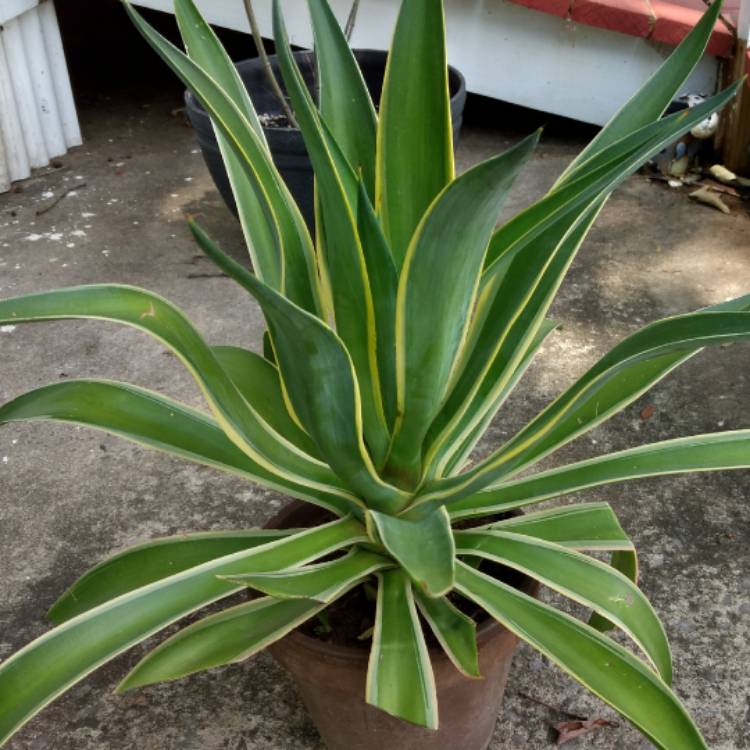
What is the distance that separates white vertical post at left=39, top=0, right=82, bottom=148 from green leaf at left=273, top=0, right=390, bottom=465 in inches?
96.2

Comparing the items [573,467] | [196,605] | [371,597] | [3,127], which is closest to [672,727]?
[573,467]

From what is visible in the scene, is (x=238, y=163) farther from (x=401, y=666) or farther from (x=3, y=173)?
(x=3, y=173)

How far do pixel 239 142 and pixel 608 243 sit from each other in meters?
1.82

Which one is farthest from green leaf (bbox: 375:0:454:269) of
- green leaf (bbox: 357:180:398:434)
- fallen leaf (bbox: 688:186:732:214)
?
fallen leaf (bbox: 688:186:732:214)

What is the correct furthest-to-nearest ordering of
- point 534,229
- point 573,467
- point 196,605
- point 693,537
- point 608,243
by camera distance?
point 608,243
point 693,537
point 573,467
point 196,605
point 534,229

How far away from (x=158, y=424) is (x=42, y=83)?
243 centimetres

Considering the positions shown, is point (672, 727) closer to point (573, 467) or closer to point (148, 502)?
point (573, 467)

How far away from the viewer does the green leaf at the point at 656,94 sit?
1078mm

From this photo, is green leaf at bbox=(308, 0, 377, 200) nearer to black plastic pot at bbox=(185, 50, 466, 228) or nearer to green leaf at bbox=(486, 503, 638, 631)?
green leaf at bbox=(486, 503, 638, 631)

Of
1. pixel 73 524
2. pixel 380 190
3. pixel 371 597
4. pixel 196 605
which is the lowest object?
pixel 73 524

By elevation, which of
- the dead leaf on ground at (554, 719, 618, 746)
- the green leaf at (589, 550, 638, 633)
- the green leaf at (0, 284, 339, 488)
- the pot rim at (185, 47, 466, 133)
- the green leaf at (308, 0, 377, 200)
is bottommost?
the dead leaf on ground at (554, 719, 618, 746)

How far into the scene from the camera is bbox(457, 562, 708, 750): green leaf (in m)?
1.04

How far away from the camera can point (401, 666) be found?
1059mm

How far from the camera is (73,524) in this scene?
74.7 inches
